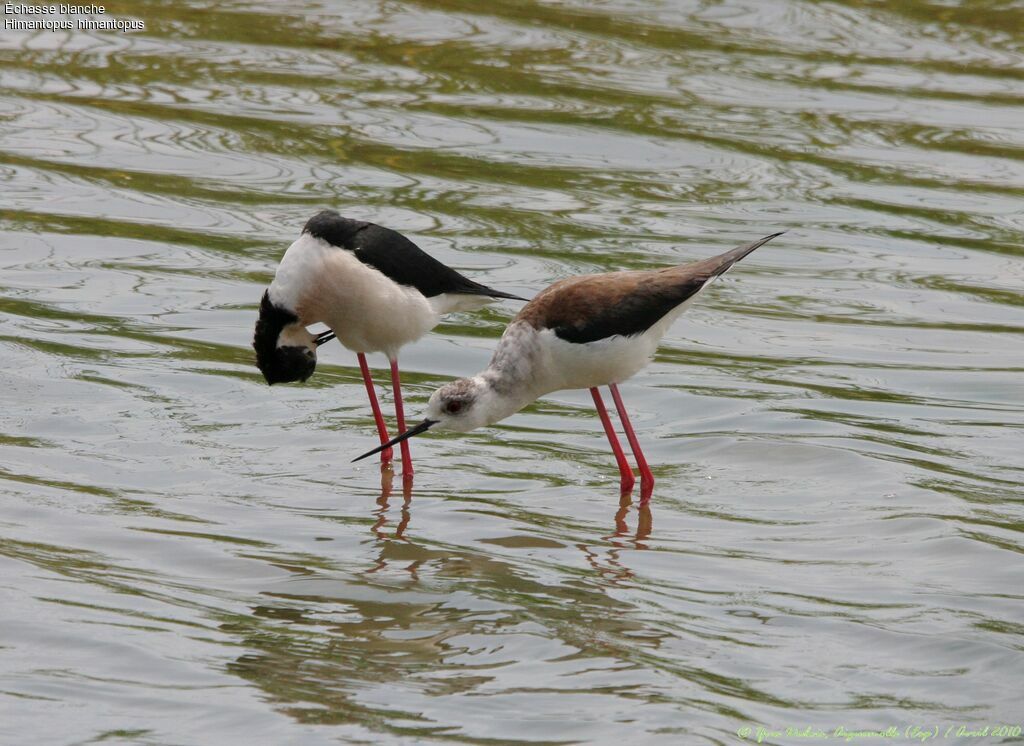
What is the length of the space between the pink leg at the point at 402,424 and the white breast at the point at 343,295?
307 millimetres

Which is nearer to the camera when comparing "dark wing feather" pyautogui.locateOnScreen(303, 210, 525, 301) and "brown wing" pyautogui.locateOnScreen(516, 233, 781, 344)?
"brown wing" pyautogui.locateOnScreen(516, 233, 781, 344)

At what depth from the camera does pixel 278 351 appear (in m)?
8.12

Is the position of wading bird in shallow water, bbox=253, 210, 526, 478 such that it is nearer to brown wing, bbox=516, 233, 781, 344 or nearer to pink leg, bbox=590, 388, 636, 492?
brown wing, bbox=516, 233, 781, 344

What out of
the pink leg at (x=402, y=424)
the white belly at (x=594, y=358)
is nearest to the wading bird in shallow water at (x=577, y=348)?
the white belly at (x=594, y=358)

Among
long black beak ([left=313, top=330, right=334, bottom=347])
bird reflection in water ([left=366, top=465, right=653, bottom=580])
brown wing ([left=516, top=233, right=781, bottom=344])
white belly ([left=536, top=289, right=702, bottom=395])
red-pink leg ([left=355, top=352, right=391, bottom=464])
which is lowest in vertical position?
bird reflection in water ([left=366, top=465, right=653, bottom=580])

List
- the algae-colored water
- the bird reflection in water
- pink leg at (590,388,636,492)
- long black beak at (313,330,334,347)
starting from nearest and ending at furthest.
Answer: the algae-colored water → the bird reflection in water → pink leg at (590,388,636,492) → long black beak at (313,330,334,347)

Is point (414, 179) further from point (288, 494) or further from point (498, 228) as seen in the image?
point (288, 494)

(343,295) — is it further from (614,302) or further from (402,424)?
(614,302)

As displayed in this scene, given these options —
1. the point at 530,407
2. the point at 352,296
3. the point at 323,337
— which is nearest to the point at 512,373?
the point at 352,296

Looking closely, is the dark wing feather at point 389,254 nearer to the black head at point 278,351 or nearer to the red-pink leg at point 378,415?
the black head at point 278,351

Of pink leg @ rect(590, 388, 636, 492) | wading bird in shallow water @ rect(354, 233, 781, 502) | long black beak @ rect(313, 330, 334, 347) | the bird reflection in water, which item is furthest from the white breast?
pink leg @ rect(590, 388, 636, 492)

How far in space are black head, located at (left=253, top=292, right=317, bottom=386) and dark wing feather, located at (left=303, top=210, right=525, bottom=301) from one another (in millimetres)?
431

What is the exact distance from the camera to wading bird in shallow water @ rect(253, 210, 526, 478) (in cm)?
790

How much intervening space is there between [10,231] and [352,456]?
12.8 feet
